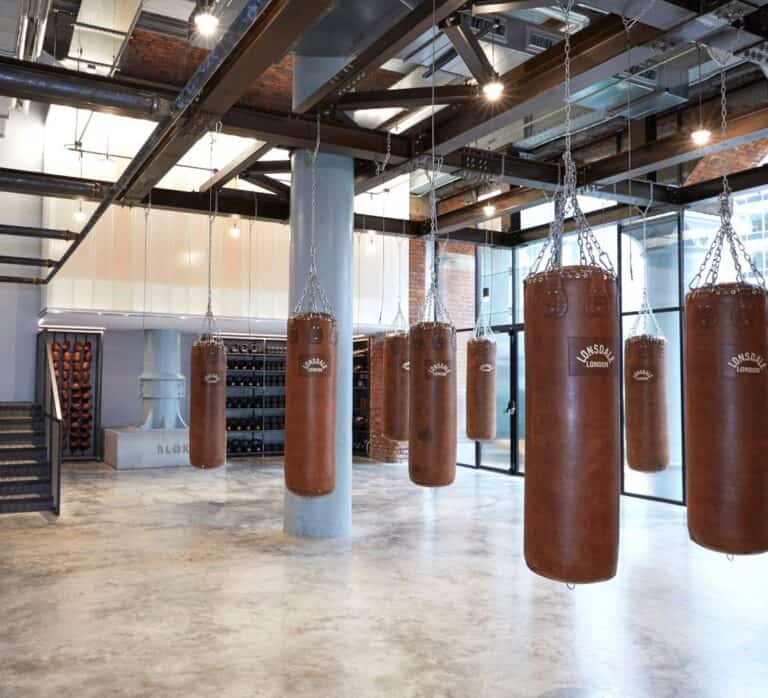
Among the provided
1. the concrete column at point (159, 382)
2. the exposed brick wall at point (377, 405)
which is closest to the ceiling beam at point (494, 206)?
the exposed brick wall at point (377, 405)

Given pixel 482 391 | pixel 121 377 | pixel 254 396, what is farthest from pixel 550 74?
pixel 121 377

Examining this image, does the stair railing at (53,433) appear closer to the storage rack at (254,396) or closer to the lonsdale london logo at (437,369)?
the storage rack at (254,396)

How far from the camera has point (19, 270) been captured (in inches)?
469

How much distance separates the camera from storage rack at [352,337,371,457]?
13.6 meters

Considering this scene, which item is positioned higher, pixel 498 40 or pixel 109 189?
pixel 498 40

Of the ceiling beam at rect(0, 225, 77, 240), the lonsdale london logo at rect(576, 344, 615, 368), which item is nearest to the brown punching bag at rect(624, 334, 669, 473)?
the lonsdale london logo at rect(576, 344, 615, 368)

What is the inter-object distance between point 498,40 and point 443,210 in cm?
742

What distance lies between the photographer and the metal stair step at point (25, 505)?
24.9 feet

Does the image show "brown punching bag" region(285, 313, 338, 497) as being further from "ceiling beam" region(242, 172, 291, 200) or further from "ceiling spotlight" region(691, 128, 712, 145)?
"ceiling spotlight" region(691, 128, 712, 145)

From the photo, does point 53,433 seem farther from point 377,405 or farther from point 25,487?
point 377,405

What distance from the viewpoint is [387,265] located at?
12.1m

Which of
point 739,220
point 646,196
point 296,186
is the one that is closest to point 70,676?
point 296,186

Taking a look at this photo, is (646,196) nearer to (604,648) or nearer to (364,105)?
(364,105)

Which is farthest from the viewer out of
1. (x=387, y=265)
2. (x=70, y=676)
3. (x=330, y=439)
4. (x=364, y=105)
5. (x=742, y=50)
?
(x=387, y=265)
